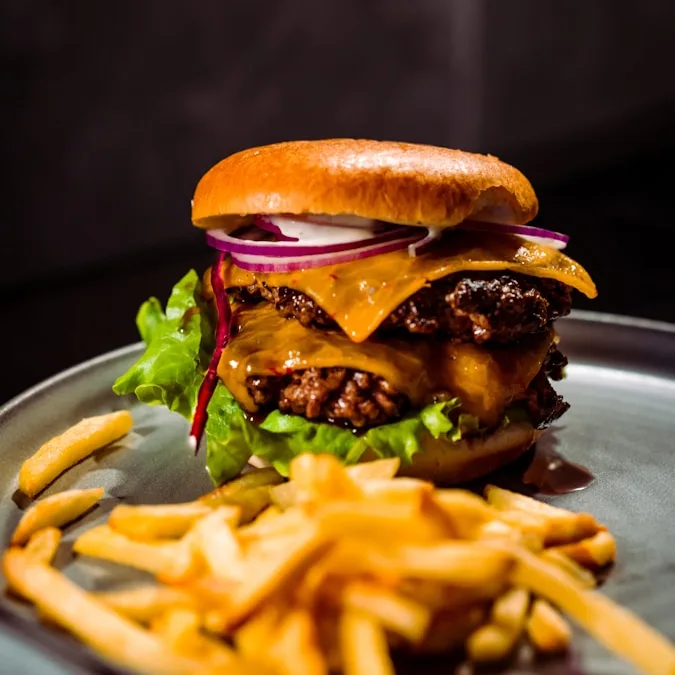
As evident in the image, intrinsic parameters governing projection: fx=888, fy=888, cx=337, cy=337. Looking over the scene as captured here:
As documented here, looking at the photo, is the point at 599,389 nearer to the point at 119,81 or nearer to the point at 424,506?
the point at 424,506

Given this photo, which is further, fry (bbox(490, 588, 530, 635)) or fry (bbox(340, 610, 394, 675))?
fry (bbox(490, 588, 530, 635))

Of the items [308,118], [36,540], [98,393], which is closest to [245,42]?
[308,118]

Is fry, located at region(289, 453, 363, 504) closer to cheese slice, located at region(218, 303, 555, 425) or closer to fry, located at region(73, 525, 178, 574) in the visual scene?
fry, located at region(73, 525, 178, 574)

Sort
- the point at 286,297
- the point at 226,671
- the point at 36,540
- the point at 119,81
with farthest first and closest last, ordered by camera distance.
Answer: the point at 119,81 → the point at 286,297 → the point at 36,540 → the point at 226,671

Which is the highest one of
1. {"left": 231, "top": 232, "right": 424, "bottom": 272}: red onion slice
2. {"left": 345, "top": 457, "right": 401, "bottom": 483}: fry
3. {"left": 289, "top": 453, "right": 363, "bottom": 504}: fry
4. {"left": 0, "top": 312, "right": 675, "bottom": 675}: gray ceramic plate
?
{"left": 231, "top": 232, "right": 424, "bottom": 272}: red onion slice

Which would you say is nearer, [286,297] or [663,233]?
[286,297]

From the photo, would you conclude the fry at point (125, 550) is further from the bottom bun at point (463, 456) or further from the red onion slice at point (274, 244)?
the red onion slice at point (274, 244)

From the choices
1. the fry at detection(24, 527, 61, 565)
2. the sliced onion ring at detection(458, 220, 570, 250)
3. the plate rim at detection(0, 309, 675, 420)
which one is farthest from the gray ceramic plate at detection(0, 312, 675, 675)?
the sliced onion ring at detection(458, 220, 570, 250)

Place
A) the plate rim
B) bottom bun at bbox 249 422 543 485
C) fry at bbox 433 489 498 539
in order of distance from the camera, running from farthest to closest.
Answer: the plate rim < bottom bun at bbox 249 422 543 485 < fry at bbox 433 489 498 539
